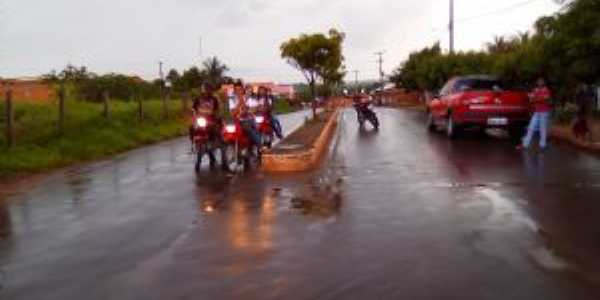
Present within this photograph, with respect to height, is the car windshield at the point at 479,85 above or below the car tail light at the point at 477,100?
above

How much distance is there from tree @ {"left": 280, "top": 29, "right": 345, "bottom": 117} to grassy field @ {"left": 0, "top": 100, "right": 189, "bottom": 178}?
8554mm

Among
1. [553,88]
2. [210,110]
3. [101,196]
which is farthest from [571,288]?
[553,88]

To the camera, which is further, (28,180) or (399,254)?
(28,180)

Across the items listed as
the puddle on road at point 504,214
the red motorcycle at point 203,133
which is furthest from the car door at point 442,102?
the puddle on road at point 504,214

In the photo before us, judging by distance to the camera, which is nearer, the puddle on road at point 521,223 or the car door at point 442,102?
the puddle on road at point 521,223

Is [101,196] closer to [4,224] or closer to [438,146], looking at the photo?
[4,224]

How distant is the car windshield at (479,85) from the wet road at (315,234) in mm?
7149

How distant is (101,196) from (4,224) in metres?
2.35

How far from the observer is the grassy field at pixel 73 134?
1814 centimetres

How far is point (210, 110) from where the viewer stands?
16078 mm

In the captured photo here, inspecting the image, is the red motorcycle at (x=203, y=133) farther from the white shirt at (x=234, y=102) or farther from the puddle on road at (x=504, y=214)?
the puddle on road at (x=504, y=214)

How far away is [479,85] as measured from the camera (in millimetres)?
22516

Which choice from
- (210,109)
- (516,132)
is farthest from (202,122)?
(516,132)

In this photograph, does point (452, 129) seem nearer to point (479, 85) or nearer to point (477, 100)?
point (477, 100)
